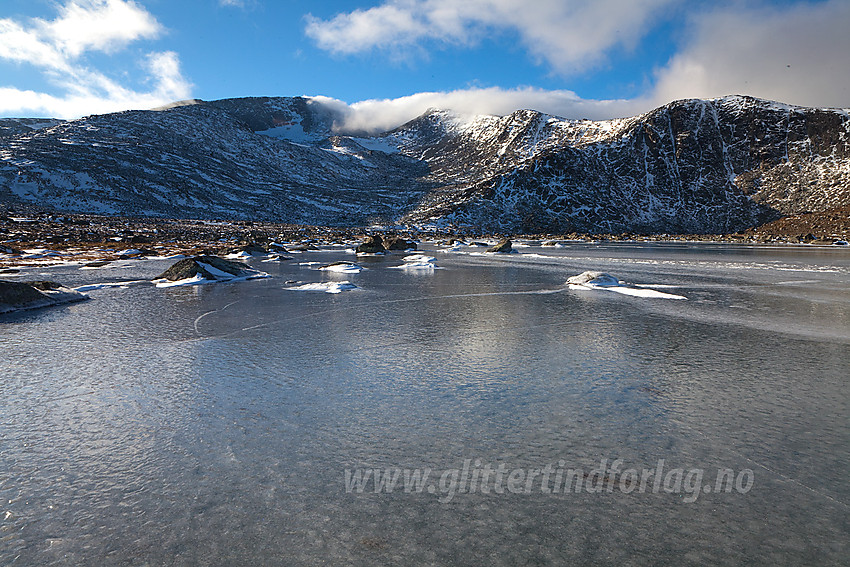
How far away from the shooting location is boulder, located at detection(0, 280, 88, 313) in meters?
15.1

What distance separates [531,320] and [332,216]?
147 m

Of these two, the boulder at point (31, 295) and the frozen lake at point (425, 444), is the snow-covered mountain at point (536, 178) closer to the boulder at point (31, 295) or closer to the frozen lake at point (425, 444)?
the boulder at point (31, 295)

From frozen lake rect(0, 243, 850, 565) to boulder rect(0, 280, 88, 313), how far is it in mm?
3358

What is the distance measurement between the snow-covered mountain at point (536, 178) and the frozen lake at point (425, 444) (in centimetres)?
12992

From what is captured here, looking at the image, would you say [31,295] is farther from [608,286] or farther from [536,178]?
[536,178]

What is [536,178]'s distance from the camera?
547ft

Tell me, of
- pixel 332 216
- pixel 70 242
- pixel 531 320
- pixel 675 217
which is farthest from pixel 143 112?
pixel 531 320

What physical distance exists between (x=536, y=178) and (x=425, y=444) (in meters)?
170

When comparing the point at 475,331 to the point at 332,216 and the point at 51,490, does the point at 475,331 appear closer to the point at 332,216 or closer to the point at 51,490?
the point at 51,490

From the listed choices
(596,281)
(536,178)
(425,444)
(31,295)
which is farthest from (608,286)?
(536,178)

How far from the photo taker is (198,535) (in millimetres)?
3980

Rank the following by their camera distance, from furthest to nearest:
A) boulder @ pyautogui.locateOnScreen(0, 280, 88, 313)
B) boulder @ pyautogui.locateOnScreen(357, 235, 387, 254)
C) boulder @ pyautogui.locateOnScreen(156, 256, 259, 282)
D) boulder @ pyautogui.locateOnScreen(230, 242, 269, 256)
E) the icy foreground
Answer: boulder @ pyautogui.locateOnScreen(357, 235, 387, 254)
boulder @ pyautogui.locateOnScreen(230, 242, 269, 256)
boulder @ pyautogui.locateOnScreen(156, 256, 259, 282)
the icy foreground
boulder @ pyautogui.locateOnScreen(0, 280, 88, 313)

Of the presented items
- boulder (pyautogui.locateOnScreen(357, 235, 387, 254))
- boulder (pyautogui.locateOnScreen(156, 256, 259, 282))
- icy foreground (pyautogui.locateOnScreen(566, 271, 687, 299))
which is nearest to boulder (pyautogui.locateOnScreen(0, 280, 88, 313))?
boulder (pyautogui.locateOnScreen(156, 256, 259, 282))

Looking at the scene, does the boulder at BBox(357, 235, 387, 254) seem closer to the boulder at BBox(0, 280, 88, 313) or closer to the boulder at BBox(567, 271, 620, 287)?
the boulder at BBox(567, 271, 620, 287)
